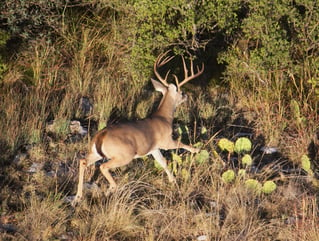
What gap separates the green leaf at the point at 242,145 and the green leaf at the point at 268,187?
1.06 meters

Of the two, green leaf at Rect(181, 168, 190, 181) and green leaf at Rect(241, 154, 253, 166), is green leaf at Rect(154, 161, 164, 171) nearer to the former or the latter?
green leaf at Rect(181, 168, 190, 181)

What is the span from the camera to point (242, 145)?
8.43 m

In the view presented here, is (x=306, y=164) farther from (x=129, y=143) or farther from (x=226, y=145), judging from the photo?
(x=129, y=143)

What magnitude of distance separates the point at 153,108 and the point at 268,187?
10.4ft

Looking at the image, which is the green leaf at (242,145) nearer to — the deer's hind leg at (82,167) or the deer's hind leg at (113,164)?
the deer's hind leg at (113,164)

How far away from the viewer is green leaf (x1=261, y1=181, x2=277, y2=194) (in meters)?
7.36

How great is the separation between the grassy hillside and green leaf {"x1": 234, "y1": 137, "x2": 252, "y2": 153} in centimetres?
1

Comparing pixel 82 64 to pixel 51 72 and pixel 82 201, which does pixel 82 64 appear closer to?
pixel 51 72

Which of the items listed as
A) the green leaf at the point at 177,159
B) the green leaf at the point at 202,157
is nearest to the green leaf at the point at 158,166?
the green leaf at the point at 177,159

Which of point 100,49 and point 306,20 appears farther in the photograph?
point 100,49

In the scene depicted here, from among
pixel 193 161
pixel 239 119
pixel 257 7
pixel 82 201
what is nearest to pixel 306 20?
pixel 257 7

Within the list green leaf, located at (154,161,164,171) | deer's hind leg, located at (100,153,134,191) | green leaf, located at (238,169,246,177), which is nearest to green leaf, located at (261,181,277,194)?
green leaf, located at (238,169,246,177)

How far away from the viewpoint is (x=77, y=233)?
639cm

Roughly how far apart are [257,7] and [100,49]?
306cm
